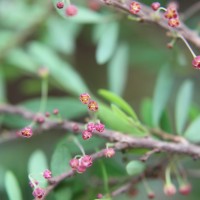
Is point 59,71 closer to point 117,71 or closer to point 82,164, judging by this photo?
point 117,71

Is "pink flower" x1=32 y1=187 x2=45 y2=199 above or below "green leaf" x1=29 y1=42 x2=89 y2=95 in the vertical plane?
below

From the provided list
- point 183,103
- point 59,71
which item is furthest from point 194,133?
point 59,71

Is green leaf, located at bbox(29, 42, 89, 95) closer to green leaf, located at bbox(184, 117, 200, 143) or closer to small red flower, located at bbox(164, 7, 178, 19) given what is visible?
green leaf, located at bbox(184, 117, 200, 143)

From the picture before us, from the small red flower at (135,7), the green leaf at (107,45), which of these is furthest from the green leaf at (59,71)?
the small red flower at (135,7)

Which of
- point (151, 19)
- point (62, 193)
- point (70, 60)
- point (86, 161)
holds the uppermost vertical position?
point (151, 19)

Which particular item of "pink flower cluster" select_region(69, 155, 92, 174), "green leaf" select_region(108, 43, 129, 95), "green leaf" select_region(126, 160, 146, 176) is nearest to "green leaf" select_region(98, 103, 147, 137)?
"green leaf" select_region(126, 160, 146, 176)
